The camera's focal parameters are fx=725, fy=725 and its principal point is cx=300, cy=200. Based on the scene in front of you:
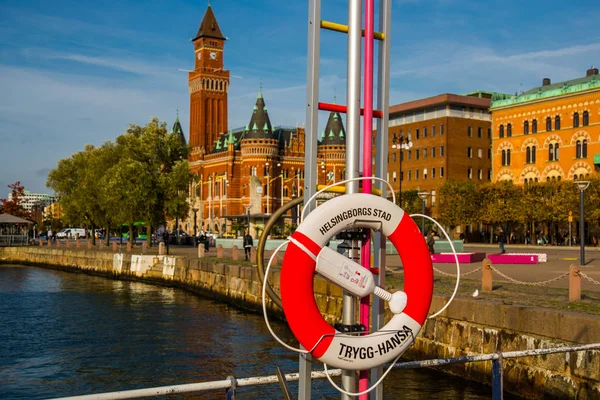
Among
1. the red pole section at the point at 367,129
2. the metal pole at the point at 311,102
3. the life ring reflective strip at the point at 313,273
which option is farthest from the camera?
the red pole section at the point at 367,129

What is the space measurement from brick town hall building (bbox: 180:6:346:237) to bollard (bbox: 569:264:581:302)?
89.7 m

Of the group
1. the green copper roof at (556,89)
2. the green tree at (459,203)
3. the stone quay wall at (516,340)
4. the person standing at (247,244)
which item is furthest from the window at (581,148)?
the stone quay wall at (516,340)

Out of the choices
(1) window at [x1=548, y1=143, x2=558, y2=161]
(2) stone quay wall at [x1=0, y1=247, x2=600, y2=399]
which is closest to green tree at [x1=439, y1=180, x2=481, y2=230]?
(1) window at [x1=548, y1=143, x2=558, y2=161]

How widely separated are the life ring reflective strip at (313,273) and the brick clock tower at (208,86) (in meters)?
138

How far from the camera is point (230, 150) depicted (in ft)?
428

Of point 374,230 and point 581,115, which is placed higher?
point 581,115

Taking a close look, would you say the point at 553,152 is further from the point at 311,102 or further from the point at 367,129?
the point at 311,102

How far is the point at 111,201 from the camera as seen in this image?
51.0 meters

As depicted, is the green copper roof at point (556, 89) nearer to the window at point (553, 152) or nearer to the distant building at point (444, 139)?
the window at point (553, 152)

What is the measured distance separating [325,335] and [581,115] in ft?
233

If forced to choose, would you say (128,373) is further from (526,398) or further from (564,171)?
(564,171)

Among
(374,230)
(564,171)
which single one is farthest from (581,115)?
(374,230)

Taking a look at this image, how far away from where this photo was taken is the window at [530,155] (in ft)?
248

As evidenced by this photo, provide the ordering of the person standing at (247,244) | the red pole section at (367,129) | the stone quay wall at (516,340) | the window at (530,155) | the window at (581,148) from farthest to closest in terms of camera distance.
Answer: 1. the window at (530,155)
2. the window at (581,148)
3. the person standing at (247,244)
4. the stone quay wall at (516,340)
5. the red pole section at (367,129)
